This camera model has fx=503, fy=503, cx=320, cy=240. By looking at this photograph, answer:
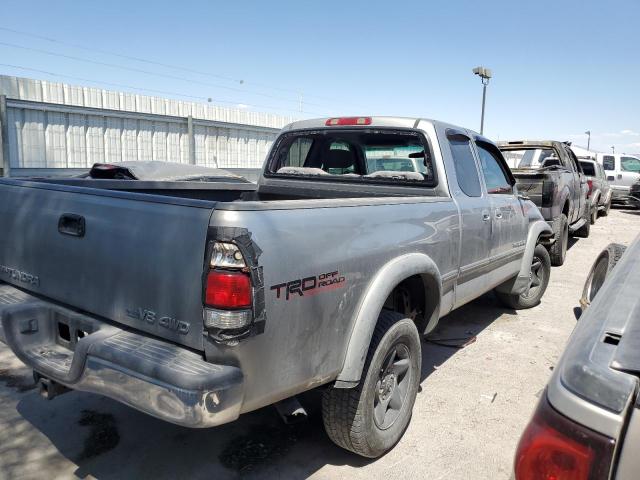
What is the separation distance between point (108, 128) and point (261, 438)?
988cm

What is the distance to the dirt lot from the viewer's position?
2.92 meters

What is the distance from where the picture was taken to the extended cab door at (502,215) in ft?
14.9

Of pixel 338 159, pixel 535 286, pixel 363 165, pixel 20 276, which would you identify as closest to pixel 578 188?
pixel 535 286

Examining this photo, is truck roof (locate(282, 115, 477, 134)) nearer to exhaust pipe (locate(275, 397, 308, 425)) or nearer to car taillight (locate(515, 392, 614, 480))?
exhaust pipe (locate(275, 397, 308, 425))

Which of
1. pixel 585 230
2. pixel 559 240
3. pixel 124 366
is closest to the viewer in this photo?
pixel 124 366

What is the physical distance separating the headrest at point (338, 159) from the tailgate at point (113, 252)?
2476 mm

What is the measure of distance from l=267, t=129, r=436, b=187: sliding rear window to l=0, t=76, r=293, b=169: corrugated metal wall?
7373 millimetres

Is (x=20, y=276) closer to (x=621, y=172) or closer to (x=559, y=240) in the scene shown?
(x=559, y=240)

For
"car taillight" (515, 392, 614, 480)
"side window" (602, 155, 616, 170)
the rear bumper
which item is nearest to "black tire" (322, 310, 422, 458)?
the rear bumper

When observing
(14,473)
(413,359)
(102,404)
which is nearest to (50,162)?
(102,404)

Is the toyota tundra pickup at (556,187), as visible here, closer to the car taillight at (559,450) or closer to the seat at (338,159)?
the seat at (338,159)

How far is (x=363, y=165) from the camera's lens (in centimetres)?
461

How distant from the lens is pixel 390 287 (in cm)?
279

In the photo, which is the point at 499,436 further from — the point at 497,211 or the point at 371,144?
the point at 371,144
